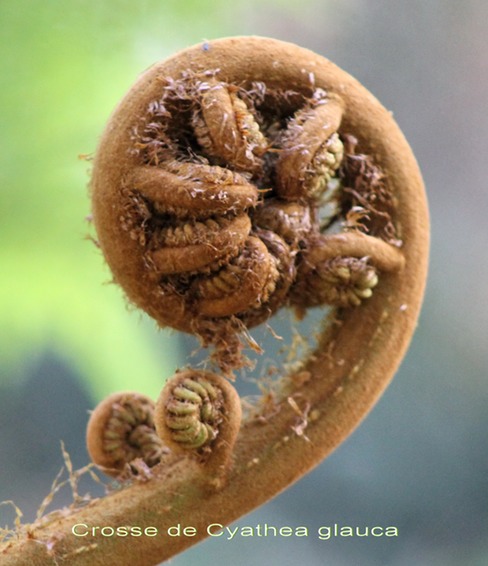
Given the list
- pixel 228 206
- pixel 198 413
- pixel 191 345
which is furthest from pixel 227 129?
pixel 191 345

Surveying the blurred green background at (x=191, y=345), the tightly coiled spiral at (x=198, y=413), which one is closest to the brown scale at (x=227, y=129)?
the tightly coiled spiral at (x=198, y=413)

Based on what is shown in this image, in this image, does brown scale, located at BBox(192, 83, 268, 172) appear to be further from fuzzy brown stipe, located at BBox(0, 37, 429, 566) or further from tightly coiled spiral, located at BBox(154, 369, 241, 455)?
tightly coiled spiral, located at BBox(154, 369, 241, 455)

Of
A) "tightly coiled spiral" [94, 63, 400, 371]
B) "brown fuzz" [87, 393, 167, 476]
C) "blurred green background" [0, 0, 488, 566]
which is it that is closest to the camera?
"tightly coiled spiral" [94, 63, 400, 371]

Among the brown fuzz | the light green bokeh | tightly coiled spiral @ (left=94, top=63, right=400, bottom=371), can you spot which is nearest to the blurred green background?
the light green bokeh

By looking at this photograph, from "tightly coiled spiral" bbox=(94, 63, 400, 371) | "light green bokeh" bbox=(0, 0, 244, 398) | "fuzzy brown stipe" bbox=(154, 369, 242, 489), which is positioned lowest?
"fuzzy brown stipe" bbox=(154, 369, 242, 489)

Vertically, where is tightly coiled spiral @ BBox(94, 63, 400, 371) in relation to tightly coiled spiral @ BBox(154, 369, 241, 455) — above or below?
above

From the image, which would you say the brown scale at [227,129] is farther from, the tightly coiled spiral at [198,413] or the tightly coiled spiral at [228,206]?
the tightly coiled spiral at [198,413]

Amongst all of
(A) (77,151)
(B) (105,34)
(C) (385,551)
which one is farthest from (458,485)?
(B) (105,34)
